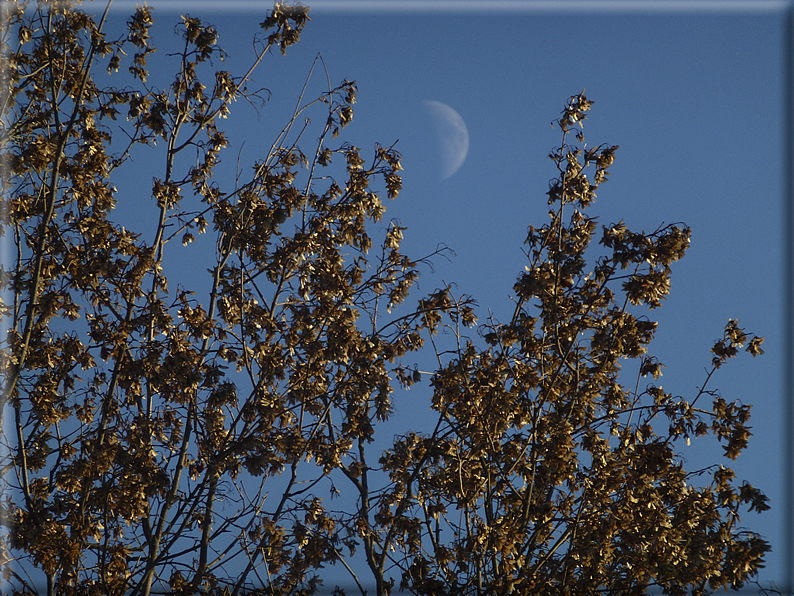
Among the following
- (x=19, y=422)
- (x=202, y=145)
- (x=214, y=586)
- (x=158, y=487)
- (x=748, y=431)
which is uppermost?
(x=202, y=145)

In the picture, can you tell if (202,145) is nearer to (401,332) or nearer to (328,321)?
(328,321)

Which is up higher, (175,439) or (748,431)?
(748,431)

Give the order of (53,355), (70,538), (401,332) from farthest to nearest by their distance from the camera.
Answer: (401,332), (53,355), (70,538)

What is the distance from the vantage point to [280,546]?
489cm

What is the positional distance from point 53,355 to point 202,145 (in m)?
1.80

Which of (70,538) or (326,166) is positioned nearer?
(70,538)

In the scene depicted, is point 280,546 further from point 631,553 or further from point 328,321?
point 631,553

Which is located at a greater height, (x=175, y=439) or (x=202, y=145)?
(x=202, y=145)

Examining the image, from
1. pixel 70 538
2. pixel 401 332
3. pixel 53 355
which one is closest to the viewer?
pixel 70 538

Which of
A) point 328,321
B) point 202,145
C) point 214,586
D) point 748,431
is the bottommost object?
point 214,586

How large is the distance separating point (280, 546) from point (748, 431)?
3.11 m

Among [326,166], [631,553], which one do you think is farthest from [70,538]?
[631,553]

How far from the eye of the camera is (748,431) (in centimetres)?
480

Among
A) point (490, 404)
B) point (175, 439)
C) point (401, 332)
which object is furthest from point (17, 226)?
point (490, 404)
